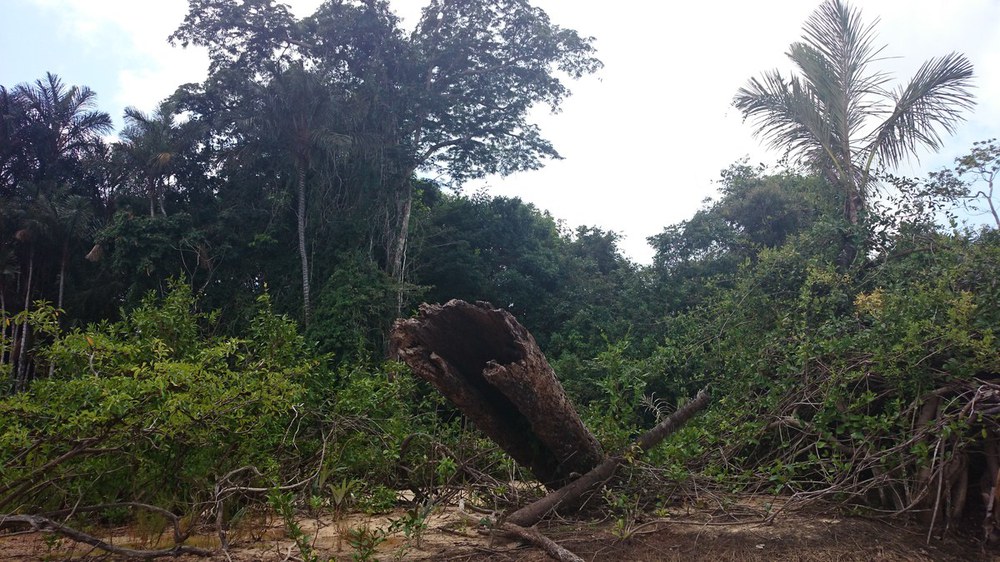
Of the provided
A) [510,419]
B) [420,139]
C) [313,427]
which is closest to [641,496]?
[510,419]

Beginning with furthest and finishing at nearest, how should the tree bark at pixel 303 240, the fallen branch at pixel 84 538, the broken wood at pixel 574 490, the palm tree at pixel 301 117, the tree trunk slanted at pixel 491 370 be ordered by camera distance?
the palm tree at pixel 301 117 → the tree bark at pixel 303 240 → the broken wood at pixel 574 490 → the tree trunk slanted at pixel 491 370 → the fallen branch at pixel 84 538

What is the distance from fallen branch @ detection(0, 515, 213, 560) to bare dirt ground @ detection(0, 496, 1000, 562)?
0.29 ft

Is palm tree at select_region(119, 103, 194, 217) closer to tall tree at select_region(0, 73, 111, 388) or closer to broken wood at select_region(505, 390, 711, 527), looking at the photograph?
tall tree at select_region(0, 73, 111, 388)

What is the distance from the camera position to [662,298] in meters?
15.2

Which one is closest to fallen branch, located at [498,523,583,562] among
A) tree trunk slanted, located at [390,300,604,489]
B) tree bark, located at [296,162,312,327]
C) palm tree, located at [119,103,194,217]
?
tree trunk slanted, located at [390,300,604,489]

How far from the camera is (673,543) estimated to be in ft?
13.9

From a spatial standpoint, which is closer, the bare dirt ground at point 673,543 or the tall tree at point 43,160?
the bare dirt ground at point 673,543

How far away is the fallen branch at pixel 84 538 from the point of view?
3551mm

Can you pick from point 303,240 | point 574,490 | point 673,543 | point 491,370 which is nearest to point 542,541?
point 574,490

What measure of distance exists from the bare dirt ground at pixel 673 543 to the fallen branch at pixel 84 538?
0.09 meters

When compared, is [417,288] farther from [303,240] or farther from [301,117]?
[301,117]

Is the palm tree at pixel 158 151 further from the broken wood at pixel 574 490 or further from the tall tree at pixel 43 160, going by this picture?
the broken wood at pixel 574 490

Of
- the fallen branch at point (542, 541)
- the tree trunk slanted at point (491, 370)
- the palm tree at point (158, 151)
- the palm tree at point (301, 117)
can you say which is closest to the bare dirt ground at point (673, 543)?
the fallen branch at point (542, 541)

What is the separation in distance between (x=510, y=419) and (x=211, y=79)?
15.7 m
